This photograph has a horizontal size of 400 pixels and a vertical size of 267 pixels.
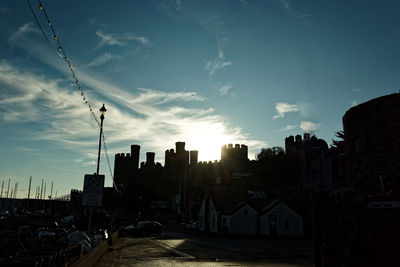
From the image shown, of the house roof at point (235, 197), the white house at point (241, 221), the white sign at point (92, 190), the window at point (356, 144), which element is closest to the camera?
the white sign at point (92, 190)

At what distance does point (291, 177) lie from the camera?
7069cm

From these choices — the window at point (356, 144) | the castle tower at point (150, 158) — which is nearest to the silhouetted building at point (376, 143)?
the window at point (356, 144)

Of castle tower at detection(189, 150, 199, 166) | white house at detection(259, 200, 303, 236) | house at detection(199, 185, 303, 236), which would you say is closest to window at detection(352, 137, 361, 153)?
house at detection(199, 185, 303, 236)

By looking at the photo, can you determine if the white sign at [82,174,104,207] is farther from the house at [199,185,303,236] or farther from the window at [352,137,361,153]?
the house at [199,185,303,236]

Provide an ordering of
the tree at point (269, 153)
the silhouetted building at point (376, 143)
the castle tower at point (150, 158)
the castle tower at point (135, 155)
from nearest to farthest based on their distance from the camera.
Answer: the silhouetted building at point (376, 143)
the tree at point (269, 153)
the castle tower at point (150, 158)
the castle tower at point (135, 155)

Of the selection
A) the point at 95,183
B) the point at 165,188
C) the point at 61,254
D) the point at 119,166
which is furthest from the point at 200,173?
the point at 61,254

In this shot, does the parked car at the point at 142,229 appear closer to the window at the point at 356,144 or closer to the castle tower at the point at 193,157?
the window at the point at 356,144

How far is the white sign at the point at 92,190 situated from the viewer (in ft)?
51.5

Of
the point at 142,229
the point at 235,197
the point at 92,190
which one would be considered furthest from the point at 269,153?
the point at 92,190

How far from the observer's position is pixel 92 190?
1591 centimetres

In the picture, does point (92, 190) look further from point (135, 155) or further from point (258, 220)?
point (135, 155)

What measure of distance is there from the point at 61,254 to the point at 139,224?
28676 millimetres

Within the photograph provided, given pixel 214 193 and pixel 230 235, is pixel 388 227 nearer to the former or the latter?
pixel 230 235

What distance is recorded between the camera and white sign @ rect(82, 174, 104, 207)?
15.7 meters
